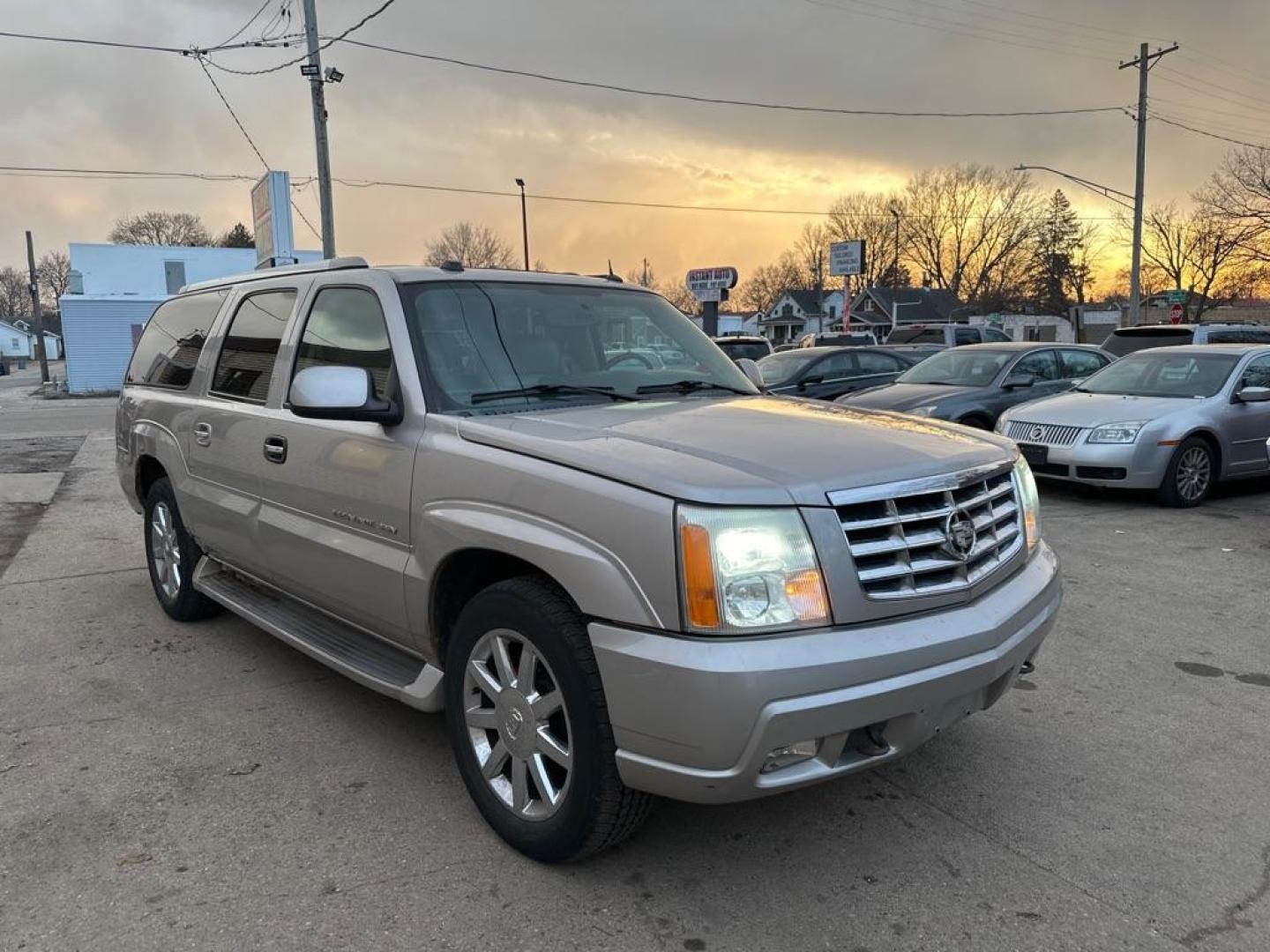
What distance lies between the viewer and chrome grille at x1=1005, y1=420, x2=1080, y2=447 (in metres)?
8.58

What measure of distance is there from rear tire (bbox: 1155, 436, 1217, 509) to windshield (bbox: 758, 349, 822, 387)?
550cm

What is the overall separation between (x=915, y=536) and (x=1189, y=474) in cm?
746

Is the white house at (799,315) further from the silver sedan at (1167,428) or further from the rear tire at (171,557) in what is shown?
the rear tire at (171,557)

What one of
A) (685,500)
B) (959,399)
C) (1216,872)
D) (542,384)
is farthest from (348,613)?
(959,399)

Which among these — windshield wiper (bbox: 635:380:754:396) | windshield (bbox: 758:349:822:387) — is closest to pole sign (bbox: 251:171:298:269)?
windshield (bbox: 758:349:822:387)

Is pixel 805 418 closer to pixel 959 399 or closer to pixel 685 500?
pixel 685 500

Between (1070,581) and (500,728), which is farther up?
(500,728)

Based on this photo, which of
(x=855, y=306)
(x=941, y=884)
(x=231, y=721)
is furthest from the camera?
(x=855, y=306)

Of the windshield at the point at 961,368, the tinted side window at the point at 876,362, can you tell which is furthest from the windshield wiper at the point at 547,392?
the tinted side window at the point at 876,362

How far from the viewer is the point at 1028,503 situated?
10.4ft

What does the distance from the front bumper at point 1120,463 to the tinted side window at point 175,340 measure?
7427 mm

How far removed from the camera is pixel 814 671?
226 cm

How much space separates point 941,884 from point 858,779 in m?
0.64

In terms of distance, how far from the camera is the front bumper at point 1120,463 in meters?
8.26
